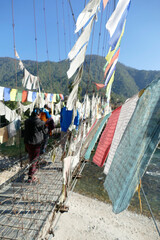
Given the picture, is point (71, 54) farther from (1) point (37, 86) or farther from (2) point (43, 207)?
(1) point (37, 86)

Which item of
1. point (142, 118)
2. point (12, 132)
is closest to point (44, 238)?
point (142, 118)

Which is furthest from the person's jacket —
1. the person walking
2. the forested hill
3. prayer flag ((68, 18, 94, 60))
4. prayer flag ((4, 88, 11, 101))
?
the forested hill

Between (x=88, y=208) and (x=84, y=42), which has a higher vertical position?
(x=84, y=42)

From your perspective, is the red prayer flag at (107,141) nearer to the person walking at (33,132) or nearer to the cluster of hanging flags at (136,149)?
the cluster of hanging flags at (136,149)

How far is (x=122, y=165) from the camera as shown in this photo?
1.35 metres

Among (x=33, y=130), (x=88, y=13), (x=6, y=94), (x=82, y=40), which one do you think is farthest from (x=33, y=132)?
(x=6, y=94)

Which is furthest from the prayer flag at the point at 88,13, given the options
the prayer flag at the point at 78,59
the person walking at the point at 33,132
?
the person walking at the point at 33,132

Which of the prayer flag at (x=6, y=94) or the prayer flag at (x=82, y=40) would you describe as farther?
the prayer flag at (x=6, y=94)

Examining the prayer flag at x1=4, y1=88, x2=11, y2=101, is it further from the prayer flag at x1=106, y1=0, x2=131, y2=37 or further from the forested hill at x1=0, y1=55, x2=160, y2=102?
the forested hill at x1=0, y1=55, x2=160, y2=102

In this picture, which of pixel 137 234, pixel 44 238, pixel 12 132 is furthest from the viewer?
pixel 137 234

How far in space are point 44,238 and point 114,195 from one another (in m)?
1.27

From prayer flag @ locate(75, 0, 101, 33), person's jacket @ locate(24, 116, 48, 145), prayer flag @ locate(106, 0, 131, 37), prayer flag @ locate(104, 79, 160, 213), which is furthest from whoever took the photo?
person's jacket @ locate(24, 116, 48, 145)

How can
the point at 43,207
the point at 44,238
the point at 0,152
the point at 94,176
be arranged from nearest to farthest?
1. the point at 44,238
2. the point at 43,207
3. the point at 94,176
4. the point at 0,152

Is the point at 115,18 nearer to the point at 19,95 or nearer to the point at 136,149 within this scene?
the point at 136,149
